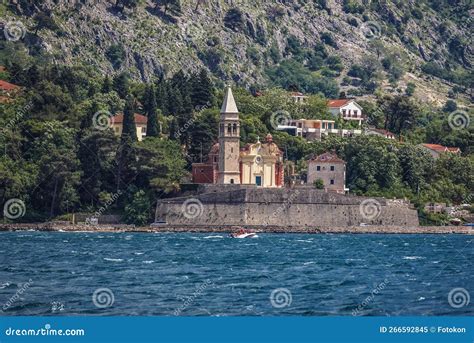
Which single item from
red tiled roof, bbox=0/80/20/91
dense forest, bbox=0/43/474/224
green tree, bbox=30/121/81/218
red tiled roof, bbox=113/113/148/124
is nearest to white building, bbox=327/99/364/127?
dense forest, bbox=0/43/474/224

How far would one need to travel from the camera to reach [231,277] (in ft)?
239

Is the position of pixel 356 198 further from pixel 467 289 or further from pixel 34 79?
pixel 467 289

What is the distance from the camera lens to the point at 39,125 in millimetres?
137625

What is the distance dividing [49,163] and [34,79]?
24.0m

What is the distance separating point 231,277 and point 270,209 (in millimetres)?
55113

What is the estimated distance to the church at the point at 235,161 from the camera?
→ 13150 cm

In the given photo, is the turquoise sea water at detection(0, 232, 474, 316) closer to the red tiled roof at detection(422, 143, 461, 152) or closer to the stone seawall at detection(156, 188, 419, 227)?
the stone seawall at detection(156, 188, 419, 227)

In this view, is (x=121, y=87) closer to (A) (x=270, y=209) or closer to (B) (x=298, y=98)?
(B) (x=298, y=98)

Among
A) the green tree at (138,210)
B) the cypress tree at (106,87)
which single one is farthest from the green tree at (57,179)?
the cypress tree at (106,87)

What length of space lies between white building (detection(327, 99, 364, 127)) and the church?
39084mm

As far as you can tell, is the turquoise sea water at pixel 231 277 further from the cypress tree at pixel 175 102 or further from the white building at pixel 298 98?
the white building at pixel 298 98

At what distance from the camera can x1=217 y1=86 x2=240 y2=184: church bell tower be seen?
131m

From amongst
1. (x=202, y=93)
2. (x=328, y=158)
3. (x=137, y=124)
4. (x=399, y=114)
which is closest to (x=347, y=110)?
(x=399, y=114)

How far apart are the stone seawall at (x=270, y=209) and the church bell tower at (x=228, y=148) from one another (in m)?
3.49
